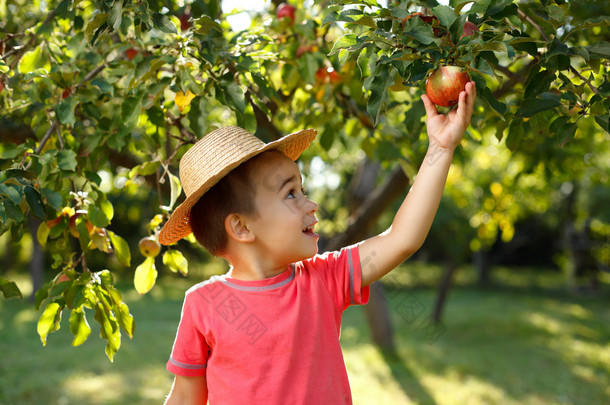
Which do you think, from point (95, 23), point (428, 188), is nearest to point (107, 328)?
point (95, 23)

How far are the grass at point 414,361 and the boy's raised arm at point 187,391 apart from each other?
2.92 metres

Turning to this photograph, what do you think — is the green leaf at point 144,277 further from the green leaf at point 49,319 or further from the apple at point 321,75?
the apple at point 321,75

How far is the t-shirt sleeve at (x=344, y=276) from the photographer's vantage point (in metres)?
1.41

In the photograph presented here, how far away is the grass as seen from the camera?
538 cm

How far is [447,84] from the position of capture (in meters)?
1.21

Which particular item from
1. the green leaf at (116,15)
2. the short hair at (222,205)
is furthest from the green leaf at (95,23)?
the short hair at (222,205)

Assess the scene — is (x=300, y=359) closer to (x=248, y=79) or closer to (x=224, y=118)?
(x=248, y=79)

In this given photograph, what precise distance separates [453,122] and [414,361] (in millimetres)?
5817

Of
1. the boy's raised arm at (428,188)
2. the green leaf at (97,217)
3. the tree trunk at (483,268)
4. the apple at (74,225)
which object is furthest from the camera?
the tree trunk at (483,268)

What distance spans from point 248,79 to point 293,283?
2.48ft

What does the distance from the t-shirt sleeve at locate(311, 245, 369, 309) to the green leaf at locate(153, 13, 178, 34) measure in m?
0.71

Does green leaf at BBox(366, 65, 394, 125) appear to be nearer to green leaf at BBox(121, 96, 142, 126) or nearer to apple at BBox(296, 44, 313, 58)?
green leaf at BBox(121, 96, 142, 126)

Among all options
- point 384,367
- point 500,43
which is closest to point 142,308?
point 384,367

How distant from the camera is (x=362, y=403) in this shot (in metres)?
5.17
